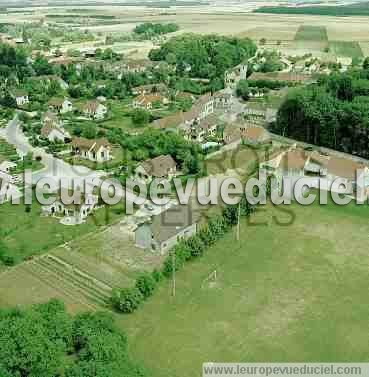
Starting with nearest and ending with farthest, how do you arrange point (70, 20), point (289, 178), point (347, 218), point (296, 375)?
point (296, 375) < point (347, 218) < point (289, 178) < point (70, 20)

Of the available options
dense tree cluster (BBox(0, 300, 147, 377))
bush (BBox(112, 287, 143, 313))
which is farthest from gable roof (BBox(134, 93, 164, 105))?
dense tree cluster (BBox(0, 300, 147, 377))

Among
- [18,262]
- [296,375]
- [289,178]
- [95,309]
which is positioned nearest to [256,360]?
[296,375]

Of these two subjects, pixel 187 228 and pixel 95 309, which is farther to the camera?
pixel 187 228

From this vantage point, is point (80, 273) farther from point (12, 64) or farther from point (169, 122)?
point (12, 64)

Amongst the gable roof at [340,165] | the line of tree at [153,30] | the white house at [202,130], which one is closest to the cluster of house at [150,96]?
the white house at [202,130]

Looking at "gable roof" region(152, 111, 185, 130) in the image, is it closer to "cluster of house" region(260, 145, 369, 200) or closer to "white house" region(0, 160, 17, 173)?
"cluster of house" region(260, 145, 369, 200)

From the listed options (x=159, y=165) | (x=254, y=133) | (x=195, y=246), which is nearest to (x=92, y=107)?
(x=254, y=133)

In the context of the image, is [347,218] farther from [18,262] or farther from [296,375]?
[18,262]
